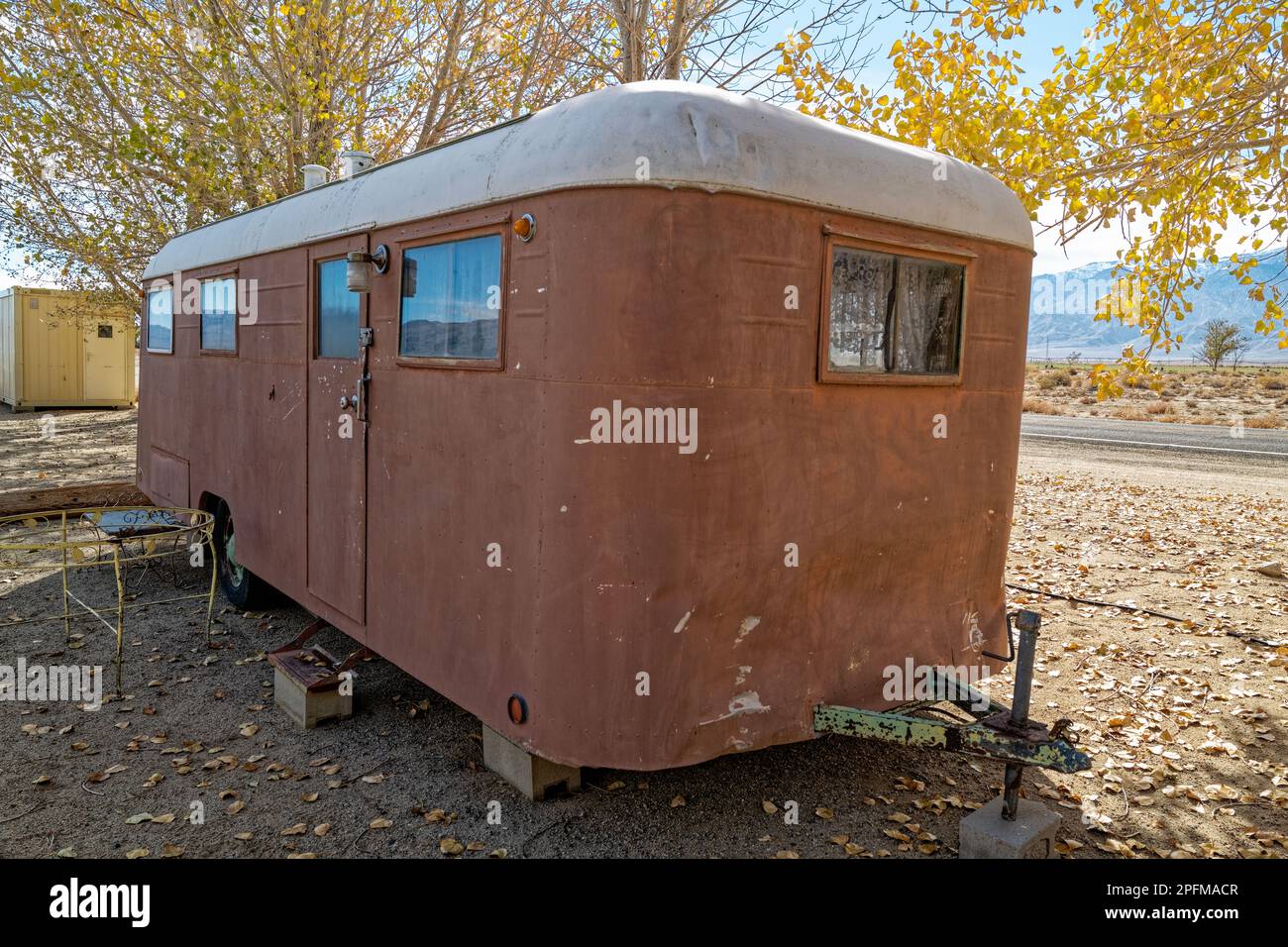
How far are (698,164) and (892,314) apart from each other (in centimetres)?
113

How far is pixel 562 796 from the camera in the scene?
4.03 m

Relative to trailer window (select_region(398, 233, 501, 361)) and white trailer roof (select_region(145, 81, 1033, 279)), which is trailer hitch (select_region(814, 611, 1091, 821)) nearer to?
white trailer roof (select_region(145, 81, 1033, 279))

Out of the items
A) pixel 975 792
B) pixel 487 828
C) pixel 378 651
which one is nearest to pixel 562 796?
pixel 487 828

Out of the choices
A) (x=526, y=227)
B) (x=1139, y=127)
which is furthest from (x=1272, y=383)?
(x=526, y=227)

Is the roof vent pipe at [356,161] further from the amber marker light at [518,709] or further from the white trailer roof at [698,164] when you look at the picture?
the amber marker light at [518,709]

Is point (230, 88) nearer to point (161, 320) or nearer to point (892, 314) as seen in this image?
point (161, 320)

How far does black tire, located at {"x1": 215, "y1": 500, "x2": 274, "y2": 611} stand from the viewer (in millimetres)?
6691

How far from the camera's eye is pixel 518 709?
3604mm

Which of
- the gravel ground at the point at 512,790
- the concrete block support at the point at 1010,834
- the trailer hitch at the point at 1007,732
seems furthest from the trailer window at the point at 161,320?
the concrete block support at the point at 1010,834

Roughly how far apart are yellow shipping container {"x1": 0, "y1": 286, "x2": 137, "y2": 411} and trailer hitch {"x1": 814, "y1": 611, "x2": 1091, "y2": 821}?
762 inches

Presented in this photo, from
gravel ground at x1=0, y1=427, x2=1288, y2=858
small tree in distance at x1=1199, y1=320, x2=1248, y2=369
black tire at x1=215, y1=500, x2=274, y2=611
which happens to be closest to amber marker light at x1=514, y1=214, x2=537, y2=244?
gravel ground at x1=0, y1=427, x2=1288, y2=858

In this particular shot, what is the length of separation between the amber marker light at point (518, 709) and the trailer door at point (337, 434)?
1379 millimetres

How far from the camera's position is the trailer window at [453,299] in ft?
12.2
